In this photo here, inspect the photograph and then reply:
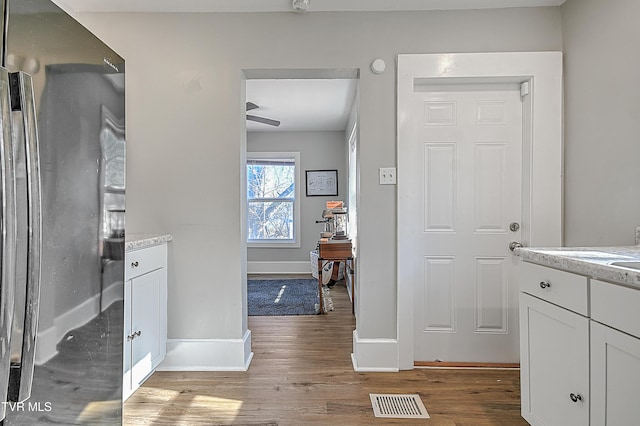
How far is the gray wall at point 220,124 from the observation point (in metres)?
2.32

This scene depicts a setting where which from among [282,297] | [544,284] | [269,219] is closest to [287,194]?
[269,219]

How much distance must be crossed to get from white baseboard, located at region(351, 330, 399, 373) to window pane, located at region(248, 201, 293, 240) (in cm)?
386

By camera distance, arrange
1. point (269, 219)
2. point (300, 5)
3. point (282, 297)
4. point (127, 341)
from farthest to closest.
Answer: point (269, 219)
point (282, 297)
point (300, 5)
point (127, 341)

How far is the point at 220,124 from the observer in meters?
2.34

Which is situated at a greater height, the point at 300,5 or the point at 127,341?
the point at 300,5

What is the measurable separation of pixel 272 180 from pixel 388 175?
12.9 feet

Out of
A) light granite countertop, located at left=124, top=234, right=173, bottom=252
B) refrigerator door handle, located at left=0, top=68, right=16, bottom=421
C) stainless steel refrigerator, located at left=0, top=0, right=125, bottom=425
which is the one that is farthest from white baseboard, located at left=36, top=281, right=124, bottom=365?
light granite countertop, located at left=124, top=234, right=173, bottom=252

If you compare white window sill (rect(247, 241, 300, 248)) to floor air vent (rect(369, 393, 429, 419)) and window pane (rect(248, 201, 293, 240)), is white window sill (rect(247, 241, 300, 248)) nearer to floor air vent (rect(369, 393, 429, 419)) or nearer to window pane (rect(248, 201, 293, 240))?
window pane (rect(248, 201, 293, 240))

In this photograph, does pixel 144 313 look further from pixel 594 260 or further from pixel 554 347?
pixel 594 260

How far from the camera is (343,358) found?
2494 millimetres

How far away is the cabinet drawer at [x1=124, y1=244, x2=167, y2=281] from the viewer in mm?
1766

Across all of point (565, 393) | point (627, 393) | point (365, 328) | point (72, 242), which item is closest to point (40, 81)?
point (72, 242)

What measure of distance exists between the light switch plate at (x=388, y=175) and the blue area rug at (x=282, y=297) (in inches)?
72.2

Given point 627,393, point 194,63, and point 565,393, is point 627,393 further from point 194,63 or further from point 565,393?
point 194,63
